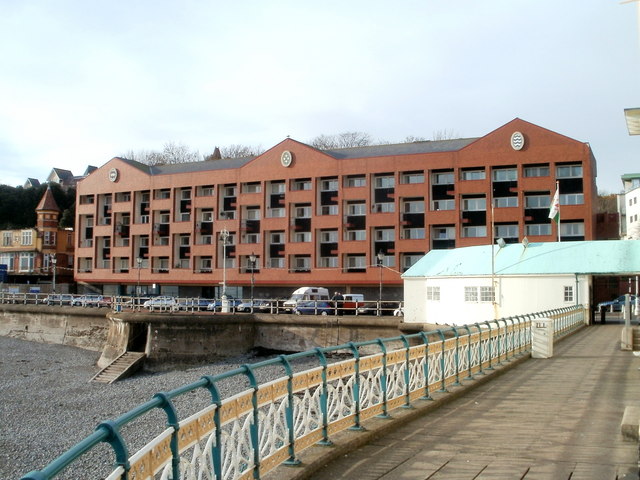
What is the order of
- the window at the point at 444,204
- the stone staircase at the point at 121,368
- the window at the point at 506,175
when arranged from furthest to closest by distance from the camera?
1. the window at the point at 444,204
2. the window at the point at 506,175
3. the stone staircase at the point at 121,368

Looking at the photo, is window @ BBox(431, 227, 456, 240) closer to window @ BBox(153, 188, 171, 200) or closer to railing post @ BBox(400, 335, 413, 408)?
window @ BBox(153, 188, 171, 200)

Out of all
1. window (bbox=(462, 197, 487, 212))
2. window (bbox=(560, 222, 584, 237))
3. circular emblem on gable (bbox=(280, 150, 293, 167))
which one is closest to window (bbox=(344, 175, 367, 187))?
circular emblem on gable (bbox=(280, 150, 293, 167))

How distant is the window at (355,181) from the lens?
58906 mm

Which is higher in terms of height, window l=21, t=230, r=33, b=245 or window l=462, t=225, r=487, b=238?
window l=21, t=230, r=33, b=245

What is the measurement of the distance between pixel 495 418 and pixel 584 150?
4645cm

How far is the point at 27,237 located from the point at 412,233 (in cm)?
5130

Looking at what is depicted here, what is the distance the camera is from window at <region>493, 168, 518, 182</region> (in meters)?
53.9

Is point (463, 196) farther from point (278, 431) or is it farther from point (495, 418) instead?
point (278, 431)

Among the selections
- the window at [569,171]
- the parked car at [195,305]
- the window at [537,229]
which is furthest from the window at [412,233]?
the parked car at [195,305]

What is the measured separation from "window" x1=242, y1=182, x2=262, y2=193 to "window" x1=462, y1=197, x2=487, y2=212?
19824mm

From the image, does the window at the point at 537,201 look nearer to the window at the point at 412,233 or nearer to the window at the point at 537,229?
the window at the point at 537,229

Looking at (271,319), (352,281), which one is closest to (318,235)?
(352,281)

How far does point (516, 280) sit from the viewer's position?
33844mm

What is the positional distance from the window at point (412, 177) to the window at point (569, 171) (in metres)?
11.3
